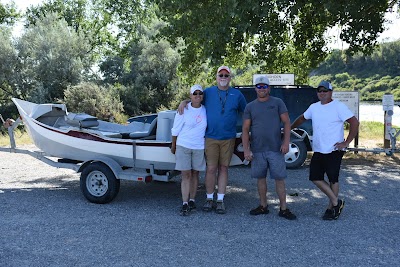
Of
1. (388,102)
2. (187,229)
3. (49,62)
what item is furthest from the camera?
(49,62)

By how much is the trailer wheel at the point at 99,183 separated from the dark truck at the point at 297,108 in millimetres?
4481

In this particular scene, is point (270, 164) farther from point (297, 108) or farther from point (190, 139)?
point (297, 108)

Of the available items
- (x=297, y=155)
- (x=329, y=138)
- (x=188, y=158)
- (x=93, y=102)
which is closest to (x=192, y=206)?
(x=188, y=158)

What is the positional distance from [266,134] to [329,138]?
81 centimetres

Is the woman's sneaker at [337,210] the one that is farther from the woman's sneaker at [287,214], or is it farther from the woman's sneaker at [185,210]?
the woman's sneaker at [185,210]

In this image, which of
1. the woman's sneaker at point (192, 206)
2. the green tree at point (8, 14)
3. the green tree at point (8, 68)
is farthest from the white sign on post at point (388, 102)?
the green tree at point (8, 14)

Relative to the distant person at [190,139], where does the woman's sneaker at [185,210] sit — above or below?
below

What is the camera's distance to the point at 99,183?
6.80 m

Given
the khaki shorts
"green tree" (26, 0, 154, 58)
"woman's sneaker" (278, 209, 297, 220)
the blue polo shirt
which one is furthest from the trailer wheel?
"green tree" (26, 0, 154, 58)

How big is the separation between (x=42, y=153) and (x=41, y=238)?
2.76 meters

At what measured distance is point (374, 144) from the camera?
45.6 feet

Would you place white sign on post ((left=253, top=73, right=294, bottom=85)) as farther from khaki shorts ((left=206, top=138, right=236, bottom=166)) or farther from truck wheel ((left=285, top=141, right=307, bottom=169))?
khaki shorts ((left=206, top=138, right=236, bottom=166))

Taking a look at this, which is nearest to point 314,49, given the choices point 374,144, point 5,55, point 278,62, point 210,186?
point 278,62

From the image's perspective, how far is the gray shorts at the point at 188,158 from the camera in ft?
20.2
